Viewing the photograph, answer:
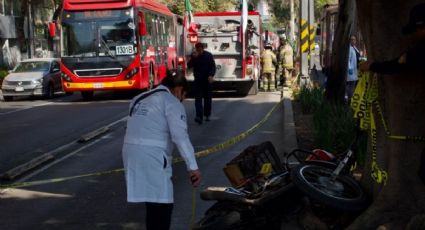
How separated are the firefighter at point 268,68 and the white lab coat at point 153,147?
65.8 feet

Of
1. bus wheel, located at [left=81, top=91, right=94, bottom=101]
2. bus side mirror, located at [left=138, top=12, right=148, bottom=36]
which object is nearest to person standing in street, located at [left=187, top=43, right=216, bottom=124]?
bus side mirror, located at [left=138, top=12, right=148, bottom=36]

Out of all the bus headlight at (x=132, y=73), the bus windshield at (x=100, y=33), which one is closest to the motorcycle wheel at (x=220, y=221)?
the bus headlight at (x=132, y=73)

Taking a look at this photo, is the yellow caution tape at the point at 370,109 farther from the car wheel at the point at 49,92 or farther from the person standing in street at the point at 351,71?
the car wheel at the point at 49,92

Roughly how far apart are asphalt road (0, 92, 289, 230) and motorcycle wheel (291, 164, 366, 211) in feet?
5.07

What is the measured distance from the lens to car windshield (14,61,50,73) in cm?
2744

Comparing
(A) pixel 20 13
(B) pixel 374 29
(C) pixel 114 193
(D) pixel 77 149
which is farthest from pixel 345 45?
(A) pixel 20 13

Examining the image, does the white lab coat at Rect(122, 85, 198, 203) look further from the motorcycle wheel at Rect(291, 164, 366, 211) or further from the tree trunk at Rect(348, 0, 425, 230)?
the tree trunk at Rect(348, 0, 425, 230)

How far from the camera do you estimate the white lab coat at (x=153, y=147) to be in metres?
5.38

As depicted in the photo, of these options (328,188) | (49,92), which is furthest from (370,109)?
(49,92)

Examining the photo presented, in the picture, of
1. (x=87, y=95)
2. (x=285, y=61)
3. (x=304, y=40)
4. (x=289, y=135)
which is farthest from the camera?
(x=285, y=61)

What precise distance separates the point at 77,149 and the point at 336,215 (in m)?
7.42

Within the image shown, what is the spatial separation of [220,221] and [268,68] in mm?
19484

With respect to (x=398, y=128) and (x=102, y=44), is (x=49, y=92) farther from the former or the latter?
(x=398, y=128)

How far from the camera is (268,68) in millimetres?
25547
